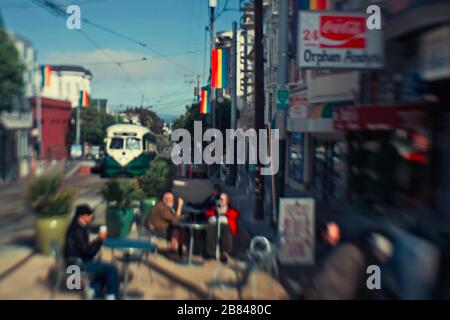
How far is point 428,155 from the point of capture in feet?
32.0

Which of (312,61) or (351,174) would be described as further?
(351,174)

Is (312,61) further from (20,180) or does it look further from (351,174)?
(20,180)

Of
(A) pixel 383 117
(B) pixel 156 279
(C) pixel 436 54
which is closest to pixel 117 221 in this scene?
(B) pixel 156 279

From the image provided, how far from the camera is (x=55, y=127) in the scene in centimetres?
1109

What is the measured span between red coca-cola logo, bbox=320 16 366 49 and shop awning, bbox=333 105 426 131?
4.33 ft

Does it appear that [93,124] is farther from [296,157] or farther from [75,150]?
[296,157]

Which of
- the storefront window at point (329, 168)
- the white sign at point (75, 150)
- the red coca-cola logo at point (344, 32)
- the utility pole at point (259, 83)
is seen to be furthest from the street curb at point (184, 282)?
the storefront window at point (329, 168)

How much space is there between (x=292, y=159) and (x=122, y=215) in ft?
53.6

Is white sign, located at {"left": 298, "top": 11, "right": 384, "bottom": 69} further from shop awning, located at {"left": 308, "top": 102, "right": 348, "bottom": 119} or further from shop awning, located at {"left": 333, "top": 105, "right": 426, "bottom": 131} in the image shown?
shop awning, located at {"left": 308, "top": 102, "right": 348, "bottom": 119}

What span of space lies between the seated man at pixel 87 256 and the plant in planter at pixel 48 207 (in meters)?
2.29

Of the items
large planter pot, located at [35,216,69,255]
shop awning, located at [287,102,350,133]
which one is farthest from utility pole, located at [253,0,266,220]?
large planter pot, located at [35,216,69,255]

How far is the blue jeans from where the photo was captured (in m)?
6.62

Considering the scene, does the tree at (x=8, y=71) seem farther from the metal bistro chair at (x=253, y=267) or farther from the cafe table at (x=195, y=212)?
the metal bistro chair at (x=253, y=267)

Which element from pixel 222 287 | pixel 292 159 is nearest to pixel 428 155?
pixel 222 287
